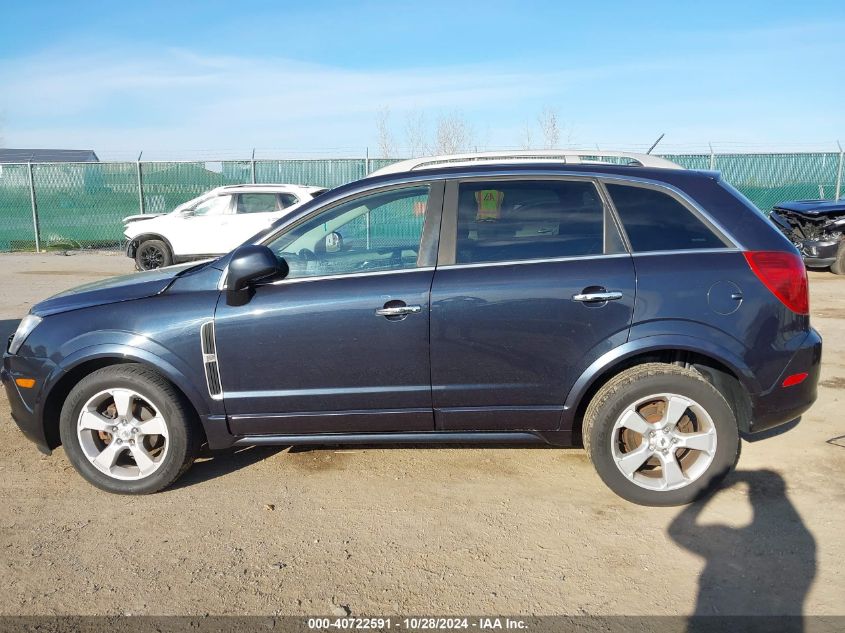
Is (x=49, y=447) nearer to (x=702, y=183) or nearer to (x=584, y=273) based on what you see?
(x=584, y=273)

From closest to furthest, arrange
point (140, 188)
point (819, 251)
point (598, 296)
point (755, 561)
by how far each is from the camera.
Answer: point (755, 561) → point (598, 296) → point (819, 251) → point (140, 188)

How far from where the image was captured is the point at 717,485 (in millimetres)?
3623

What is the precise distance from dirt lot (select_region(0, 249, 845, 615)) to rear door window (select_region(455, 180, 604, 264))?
52.3 inches

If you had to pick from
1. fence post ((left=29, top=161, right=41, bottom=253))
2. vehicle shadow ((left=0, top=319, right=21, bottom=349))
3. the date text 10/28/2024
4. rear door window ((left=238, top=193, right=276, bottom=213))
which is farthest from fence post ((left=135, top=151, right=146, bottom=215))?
the date text 10/28/2024

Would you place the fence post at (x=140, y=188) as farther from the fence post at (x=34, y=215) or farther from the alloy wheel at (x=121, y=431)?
the alloy wheel at (x=121, y=431)

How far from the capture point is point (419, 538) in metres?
3.38

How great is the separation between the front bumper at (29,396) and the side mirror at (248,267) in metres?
1.14

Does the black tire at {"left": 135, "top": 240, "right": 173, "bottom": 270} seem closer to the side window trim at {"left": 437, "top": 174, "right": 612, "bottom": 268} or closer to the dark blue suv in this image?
the dark blue suv

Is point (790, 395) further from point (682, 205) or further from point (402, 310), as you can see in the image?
point (402, 310)

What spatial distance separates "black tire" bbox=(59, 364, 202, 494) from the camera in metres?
3.71

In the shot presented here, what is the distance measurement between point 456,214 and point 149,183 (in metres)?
17.1

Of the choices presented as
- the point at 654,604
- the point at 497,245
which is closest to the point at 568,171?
the point at 497,245

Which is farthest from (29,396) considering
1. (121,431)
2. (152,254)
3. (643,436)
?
(152,254)

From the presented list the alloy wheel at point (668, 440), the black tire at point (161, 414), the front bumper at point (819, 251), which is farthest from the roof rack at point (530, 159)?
the front bumper at point (819, 251)
